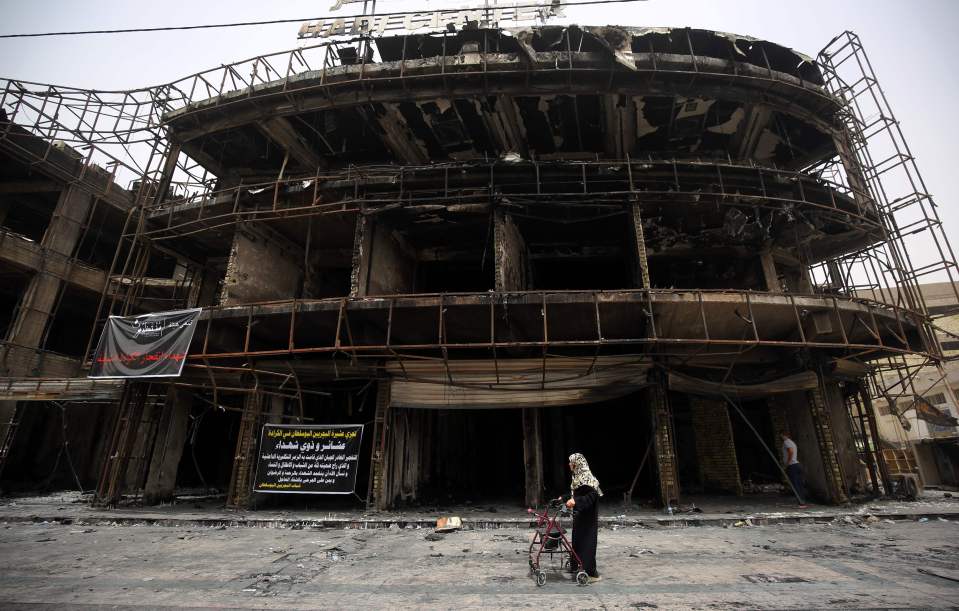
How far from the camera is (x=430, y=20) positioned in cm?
1222

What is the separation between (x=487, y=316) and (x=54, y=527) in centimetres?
919

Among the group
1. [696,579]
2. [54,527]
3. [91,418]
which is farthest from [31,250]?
[696,579]

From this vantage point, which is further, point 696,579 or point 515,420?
point 515,420

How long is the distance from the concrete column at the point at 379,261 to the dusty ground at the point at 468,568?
17.7ft

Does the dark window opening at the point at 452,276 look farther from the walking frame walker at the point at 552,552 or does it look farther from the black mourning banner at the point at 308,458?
the walking frame walker at the point at 552,552

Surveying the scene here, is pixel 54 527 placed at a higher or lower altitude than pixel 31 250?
lower

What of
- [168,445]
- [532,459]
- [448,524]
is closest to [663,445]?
Result: [532,459]

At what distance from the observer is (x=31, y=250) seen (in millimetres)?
15250

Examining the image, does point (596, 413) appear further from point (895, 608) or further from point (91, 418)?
point (91, 418)

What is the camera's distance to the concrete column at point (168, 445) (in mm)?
10578

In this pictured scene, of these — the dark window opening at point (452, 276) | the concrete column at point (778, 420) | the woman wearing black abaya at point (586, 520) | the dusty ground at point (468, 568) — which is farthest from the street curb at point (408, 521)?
the dark window opening at point (452, 276)

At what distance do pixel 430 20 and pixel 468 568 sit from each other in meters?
13.6

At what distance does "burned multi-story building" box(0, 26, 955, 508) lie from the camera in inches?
363

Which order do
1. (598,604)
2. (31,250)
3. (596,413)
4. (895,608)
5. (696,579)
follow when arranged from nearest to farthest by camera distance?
(895,608)
(598,604)
(696,579)
(596,413)
(31,250)
